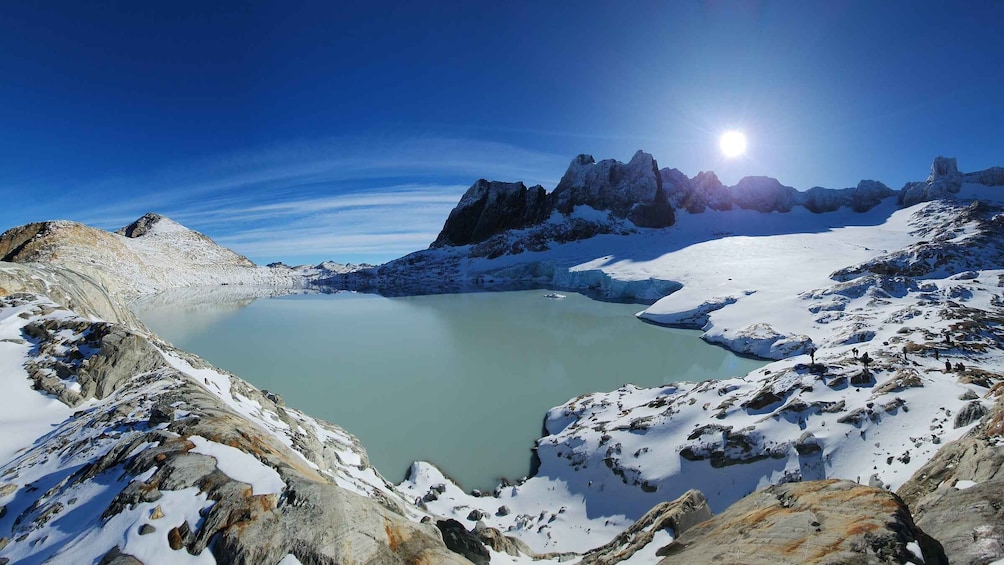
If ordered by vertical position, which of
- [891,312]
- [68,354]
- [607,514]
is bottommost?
[607,514]

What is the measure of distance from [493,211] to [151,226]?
358ft

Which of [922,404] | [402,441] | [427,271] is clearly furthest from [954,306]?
[427,271]

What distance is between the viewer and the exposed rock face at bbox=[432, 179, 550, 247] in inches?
4857

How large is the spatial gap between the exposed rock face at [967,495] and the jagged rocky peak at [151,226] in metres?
166

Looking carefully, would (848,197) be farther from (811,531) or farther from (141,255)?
(141,255)

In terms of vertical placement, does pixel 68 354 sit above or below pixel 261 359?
above

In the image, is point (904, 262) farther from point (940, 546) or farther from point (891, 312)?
point (940, 546)

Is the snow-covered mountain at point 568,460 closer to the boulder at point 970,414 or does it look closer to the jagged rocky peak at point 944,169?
the boulder at point 970,414

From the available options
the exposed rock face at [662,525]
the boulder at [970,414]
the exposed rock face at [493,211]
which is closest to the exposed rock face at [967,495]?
the boulder at [970,414]

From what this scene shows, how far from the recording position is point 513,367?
2431cm

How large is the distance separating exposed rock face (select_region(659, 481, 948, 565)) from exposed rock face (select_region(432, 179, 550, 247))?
11482 centimetres

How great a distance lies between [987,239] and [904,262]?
1217cm

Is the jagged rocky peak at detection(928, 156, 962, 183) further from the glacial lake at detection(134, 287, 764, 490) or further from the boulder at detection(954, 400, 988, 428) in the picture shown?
the boulder at detection(954, 400, 988, 428)

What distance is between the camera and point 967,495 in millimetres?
3941
